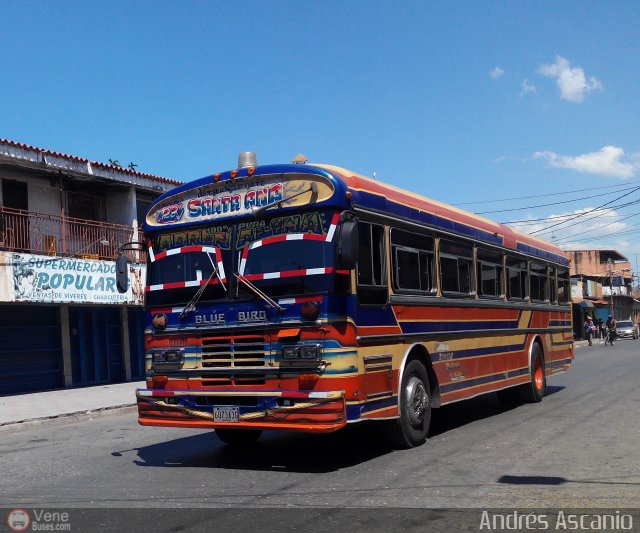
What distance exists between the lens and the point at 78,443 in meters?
10.9

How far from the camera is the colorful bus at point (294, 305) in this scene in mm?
7266

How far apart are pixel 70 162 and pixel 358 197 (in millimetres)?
13980

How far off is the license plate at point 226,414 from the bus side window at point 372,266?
69.6 inches

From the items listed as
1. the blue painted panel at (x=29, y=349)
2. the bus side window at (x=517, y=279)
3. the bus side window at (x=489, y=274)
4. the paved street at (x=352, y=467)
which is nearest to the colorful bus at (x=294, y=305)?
the paved street at (x=352, y=467)

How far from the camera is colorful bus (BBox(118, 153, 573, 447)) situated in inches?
286

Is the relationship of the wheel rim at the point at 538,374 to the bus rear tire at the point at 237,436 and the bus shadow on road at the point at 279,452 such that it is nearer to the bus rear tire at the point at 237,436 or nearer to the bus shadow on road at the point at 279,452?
the bus shadow on road at the point at 279,452

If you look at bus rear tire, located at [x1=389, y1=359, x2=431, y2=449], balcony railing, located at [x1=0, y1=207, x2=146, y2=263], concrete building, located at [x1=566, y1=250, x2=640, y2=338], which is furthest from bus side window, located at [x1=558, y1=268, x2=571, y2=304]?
concrete building, located at [x1=566, y1=250, x2=640, y2=338]

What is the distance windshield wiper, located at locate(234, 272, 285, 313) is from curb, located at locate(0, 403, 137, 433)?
7.91m

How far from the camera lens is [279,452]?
8.95 meters

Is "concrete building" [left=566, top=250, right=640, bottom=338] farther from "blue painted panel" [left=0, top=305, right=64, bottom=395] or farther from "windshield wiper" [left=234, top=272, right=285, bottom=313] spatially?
"windshield wiper" [left=234, top=272, right=285, bottom=313]

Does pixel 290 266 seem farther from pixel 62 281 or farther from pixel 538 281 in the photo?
pixel 62 281

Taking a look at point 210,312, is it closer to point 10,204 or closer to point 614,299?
point 10,204

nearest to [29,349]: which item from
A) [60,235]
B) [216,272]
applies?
[60,235]

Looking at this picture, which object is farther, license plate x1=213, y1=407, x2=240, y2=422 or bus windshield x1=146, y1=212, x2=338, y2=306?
license plate x1=213, y1=407, x2=240, y2=422
